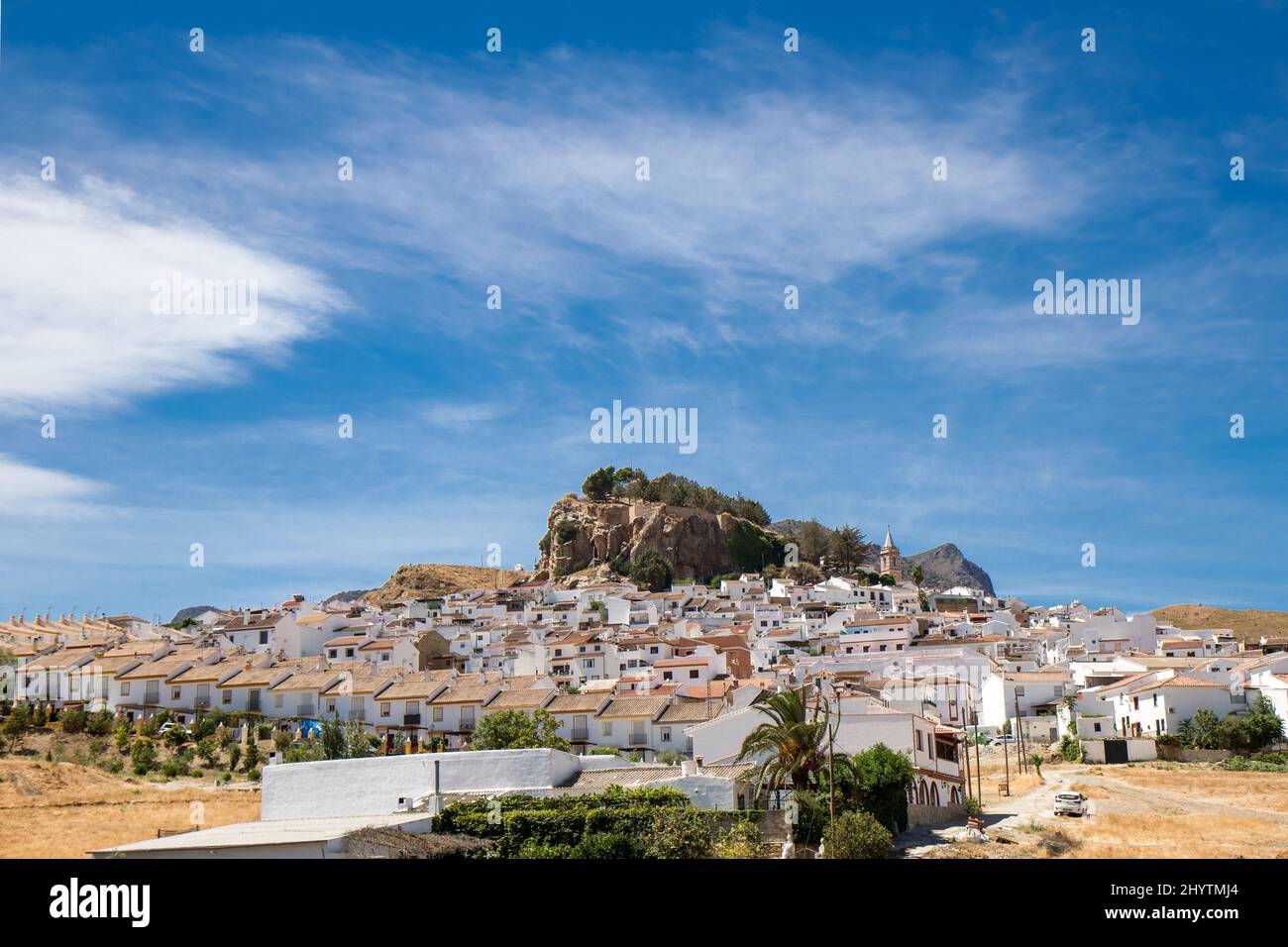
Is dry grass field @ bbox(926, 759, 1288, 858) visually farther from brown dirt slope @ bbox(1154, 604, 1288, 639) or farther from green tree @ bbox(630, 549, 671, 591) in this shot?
green tree @ bbox(630, 549, 671, 591)

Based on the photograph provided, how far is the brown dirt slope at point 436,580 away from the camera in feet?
451

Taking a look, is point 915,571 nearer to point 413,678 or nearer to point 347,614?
point 347,614

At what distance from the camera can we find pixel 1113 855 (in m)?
31.7

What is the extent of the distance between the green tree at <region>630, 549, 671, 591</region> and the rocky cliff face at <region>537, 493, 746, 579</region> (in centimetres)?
141

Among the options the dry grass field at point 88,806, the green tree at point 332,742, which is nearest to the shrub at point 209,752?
the dry grass field at point 88,806

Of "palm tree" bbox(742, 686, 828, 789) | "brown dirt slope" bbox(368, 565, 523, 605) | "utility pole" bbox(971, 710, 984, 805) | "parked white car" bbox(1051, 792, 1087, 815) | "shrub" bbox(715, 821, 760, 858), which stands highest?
"brown dirt slope" bbox(368, 565, 523, 605)

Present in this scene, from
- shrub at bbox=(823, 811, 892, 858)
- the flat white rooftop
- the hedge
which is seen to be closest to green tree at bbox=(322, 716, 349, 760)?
the flat white rooftop

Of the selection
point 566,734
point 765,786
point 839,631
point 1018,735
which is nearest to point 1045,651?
point 839,631

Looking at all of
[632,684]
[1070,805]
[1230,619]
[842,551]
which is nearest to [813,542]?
[842,551]

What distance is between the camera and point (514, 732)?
2013 inches

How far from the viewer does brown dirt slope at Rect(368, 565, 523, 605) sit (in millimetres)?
137375

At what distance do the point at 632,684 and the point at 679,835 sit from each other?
33.6 m

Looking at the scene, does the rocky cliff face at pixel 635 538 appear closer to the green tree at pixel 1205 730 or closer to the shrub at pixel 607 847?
the green tree at pixel 1205 730
